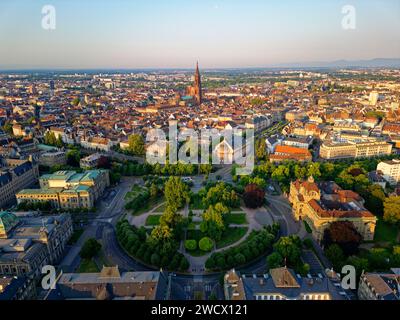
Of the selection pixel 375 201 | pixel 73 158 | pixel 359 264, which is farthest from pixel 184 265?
pixel 73 158

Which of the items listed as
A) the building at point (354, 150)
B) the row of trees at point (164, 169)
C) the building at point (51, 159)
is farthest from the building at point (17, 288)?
the building at point (354, 150)

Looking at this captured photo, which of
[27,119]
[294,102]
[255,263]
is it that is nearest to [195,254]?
[255,263]

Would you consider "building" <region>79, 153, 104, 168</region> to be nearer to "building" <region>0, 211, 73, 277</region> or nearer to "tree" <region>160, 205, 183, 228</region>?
"building" <region>0, 211, 73, 277</region>

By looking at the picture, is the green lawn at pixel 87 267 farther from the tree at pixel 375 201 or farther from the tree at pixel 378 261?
the tree at pixel 375 201

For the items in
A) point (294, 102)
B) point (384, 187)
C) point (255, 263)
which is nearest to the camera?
point (255, 263)

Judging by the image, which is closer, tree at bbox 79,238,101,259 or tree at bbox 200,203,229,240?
tree at bbox 79,238,101,259

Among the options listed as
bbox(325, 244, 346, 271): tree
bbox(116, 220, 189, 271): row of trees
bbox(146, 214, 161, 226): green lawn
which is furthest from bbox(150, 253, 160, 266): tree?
bbox(325, 244, 346, 271): tree
